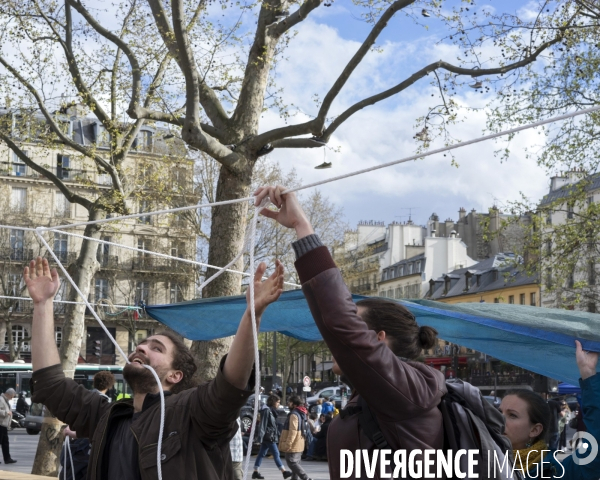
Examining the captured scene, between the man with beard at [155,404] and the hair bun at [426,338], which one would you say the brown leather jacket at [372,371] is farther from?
the man with beard at [155,404]

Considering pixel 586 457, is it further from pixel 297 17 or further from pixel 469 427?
pixel 297 17

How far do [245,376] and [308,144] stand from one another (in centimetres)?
849

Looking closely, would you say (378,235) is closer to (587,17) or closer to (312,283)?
(587,17)

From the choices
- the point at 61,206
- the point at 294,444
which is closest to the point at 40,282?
the point at 294,444

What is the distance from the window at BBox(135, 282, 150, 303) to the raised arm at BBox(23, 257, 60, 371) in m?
50.6

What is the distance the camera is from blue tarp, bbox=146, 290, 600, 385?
5.40 metres

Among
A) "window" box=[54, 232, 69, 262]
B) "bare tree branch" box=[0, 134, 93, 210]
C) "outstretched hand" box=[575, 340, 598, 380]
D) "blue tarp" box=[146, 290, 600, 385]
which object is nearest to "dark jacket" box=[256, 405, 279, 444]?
"bare tree branch" box=[0, 134, 93, 210]

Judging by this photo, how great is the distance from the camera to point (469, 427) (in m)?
2.57

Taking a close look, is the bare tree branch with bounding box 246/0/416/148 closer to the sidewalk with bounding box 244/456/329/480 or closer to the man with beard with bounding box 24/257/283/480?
the man with beard with bounding box 24/257/283/480

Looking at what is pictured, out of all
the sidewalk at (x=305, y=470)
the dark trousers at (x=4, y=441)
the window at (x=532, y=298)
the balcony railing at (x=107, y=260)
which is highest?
the balcony railing at (x=107, y=260)

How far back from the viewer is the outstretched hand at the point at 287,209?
2736 mm

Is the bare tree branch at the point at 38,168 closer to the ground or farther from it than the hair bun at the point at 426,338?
farther from it

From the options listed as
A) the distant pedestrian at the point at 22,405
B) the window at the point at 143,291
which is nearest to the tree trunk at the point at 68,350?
A: the distant pedestrian at the point at 22,405

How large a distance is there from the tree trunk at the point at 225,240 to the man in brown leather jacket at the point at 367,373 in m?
7.69
